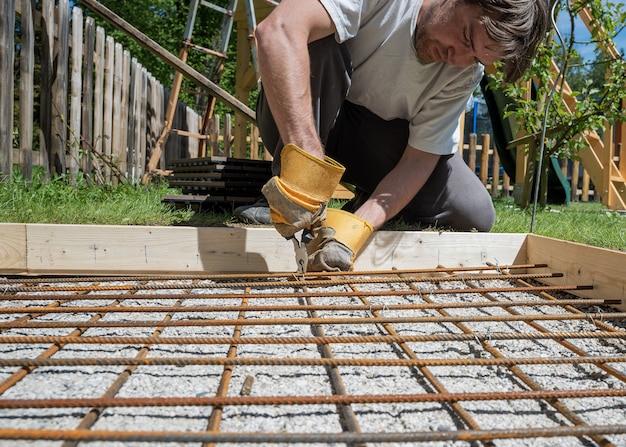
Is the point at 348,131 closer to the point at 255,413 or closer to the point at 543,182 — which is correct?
the point at 255,413

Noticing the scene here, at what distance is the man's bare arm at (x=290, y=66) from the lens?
4.80 ft

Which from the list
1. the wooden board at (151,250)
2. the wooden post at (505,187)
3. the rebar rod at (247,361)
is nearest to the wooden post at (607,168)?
the wooden post at (505,187)

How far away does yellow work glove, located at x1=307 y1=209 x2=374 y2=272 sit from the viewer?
1558 millimetres

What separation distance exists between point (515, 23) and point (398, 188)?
0.65 meters

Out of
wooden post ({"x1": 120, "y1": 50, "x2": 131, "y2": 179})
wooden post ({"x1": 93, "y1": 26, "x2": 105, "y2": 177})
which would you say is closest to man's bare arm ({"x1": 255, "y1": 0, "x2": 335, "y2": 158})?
wooden post ({"x1": 93, "y1": 26, "x2": 105, "y2": 177})

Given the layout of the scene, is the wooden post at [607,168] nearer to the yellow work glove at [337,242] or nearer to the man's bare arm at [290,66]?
the yellow work glove at [337,242]

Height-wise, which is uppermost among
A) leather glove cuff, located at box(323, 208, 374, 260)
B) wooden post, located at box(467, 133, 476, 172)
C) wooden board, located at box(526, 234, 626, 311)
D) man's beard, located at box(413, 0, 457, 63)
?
man's beard, located at box(413, 0, 457, 63)

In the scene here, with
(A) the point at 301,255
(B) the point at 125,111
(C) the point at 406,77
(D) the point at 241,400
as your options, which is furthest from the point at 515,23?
(B) the point at 125,111

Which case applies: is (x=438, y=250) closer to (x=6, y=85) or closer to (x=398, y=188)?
(x=398, y=188)

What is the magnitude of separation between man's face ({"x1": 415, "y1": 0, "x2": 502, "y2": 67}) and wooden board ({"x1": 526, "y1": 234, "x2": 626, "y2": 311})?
0.66 meters

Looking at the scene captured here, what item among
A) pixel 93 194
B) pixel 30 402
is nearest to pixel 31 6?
pixel 93 194

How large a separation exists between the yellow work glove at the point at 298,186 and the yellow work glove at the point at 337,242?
0.12 m

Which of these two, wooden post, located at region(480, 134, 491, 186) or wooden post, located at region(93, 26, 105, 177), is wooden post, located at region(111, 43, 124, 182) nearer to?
wooden post, located at region(93, 26, 105, 177)

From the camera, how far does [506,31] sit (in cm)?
149
